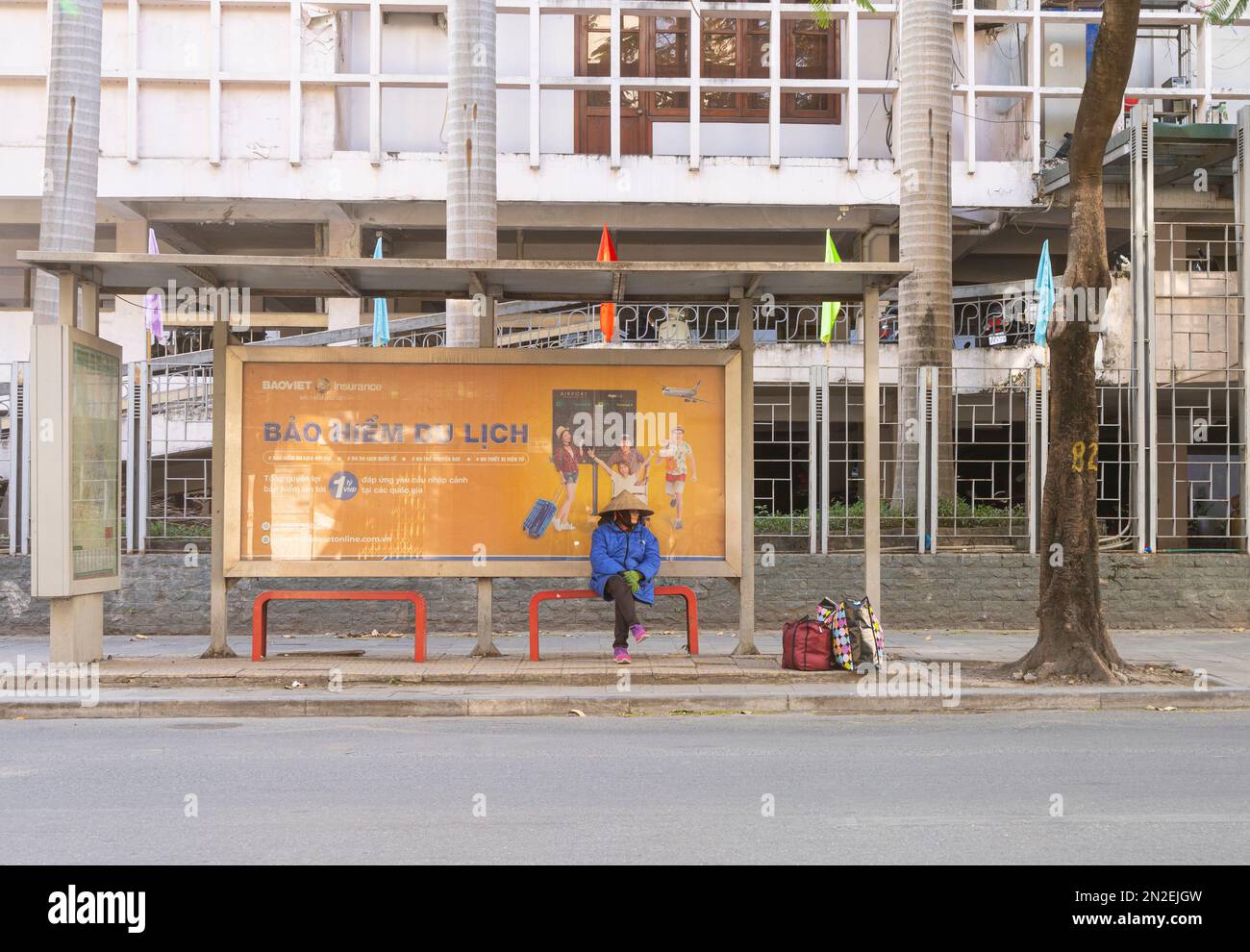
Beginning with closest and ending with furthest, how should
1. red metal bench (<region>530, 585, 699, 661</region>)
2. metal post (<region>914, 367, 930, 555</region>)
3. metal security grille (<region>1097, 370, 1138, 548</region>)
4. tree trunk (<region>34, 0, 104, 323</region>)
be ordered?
red metal bench (<region>530, 585, 699, 661</region>)
tree trunk (<region>34, 0, 104, 323</region>)
metal post (<region>914, 367, 930, 555</region>)
metal security grille (<region>1097, 370, 1138, 548</region>)

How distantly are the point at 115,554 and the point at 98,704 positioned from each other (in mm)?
2230

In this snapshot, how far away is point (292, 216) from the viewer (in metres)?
22.9

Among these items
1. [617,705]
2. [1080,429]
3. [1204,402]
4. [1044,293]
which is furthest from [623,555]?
[1204,402]

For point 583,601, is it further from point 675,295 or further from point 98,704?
point 98,704

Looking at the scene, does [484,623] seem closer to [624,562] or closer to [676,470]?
[624,562]

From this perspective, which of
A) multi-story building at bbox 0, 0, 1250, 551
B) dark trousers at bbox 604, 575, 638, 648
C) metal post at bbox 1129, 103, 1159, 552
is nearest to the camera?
dark trousers at bbox 604, 575, 638, 648

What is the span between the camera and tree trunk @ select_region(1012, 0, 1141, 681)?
35.9 feet

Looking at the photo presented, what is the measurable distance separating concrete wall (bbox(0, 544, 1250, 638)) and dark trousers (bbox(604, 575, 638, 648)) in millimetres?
3322

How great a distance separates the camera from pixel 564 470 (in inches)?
480

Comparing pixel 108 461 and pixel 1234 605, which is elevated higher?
pixel 108 461

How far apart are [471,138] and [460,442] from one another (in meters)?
4.52

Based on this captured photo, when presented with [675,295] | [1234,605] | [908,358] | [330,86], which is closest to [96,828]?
[675,295]

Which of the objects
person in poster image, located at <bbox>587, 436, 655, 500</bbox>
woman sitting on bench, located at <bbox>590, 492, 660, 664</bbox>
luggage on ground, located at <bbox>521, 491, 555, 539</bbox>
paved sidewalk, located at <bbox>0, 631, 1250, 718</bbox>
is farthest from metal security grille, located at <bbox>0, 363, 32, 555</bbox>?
woman sitting on bench, located at <bbox>590, 492, 660, 664</bbox>

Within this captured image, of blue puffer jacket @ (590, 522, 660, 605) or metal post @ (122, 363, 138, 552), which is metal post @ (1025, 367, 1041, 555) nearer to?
blue puffer jacket @ (590, 522, 660, 605)
